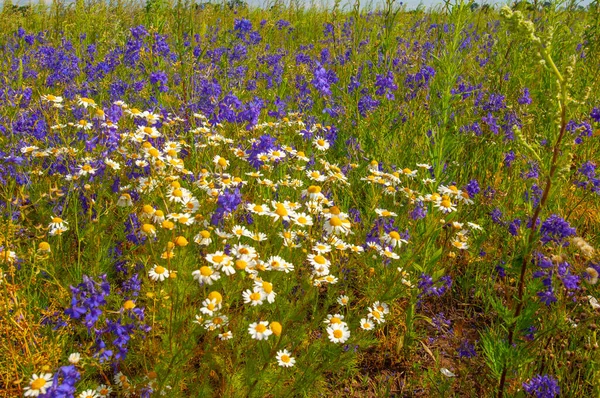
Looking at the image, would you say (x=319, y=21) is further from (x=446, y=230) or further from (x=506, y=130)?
(x=446, y=230)

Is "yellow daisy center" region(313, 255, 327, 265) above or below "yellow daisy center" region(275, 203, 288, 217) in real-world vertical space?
below

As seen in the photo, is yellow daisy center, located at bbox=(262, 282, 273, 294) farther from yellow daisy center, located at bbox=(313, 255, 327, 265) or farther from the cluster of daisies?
yellow daisy center, located at bbox=(313, 255, 327, 265)

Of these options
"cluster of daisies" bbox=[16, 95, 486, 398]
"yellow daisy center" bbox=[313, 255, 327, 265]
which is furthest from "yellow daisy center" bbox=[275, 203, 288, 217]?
"yellow daisy center" bbox=[313, 255, 327, 265]

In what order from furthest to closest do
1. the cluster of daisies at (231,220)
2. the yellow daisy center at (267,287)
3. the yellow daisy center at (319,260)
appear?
the yellow daisy center at (319,260) → the cluster of daisies at (231,220) → the yellow daisy center at (267,287)

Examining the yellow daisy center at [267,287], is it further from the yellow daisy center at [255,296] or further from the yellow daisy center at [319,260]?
the yellow daisy center at [319,260]

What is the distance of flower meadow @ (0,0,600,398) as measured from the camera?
182 cm

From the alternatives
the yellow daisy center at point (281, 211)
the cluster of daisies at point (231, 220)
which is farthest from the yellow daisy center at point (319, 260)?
the yellow daisy center at point (281, 211)

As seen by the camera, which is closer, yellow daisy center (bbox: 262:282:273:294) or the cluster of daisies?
yellow daisy center (bbox: 262:282:273:294)

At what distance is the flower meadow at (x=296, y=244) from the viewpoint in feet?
5.96

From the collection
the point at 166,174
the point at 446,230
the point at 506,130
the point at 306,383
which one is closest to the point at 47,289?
the point at 166,174

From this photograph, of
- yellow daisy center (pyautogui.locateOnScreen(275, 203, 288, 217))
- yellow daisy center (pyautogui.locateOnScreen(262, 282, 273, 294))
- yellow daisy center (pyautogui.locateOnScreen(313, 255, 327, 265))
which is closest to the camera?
yellow daisy center (pyautogui.locateOnScreen(262, 282, 273, 294))

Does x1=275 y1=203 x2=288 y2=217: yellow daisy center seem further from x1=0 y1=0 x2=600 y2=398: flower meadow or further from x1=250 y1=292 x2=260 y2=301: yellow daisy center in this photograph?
x1=250 y1=292 x2=260 y2=301: yellow daisy center

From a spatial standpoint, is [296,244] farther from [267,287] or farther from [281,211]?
[267,287]

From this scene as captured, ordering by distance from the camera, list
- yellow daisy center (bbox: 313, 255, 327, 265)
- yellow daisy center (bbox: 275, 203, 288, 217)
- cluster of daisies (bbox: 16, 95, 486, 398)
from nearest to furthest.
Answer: cluster of daisies (bbox: 16, 95, 486, 398)
yellow daisy center (bbox: 313, 255, 327, 265)
yellow daisy center (bbox: 275, 203, 288, 217)
